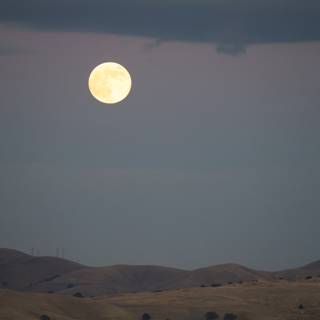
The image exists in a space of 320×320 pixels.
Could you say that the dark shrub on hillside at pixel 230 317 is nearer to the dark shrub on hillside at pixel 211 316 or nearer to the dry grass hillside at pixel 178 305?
the dry grass hillside at pixel 178 305

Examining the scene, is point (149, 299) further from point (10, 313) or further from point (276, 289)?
point (10, 313)

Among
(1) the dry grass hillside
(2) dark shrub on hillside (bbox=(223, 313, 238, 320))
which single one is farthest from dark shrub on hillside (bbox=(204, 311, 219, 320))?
(2) dark shrub on hillside (bbox=(223, 313, 238, 320))

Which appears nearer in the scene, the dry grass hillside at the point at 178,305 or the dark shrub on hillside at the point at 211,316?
the dry grass hillside at the point at 178,305

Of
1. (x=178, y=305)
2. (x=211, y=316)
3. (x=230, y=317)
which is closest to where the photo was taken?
(x=230, y=317)

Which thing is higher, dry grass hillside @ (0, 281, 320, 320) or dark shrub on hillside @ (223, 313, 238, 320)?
dry grass hillside @ (0, 281, 320, 320)

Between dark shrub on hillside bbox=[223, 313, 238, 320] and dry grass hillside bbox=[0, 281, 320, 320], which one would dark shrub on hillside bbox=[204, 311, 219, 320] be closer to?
dry grass hillside bbox=[0, 281, 320, 320]

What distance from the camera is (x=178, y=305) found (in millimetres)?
177875

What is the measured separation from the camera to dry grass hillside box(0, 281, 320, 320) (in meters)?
158

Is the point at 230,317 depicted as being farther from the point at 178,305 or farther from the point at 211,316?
the point at 178,305

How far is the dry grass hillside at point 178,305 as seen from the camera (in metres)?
158

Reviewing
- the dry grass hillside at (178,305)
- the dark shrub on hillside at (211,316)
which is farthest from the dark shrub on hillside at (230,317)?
the dark shrub on hillside at (211,316)

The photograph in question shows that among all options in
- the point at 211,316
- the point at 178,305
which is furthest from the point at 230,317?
the point at 178,305

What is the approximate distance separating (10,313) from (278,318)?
140ft

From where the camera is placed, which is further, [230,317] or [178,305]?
[178,305]
